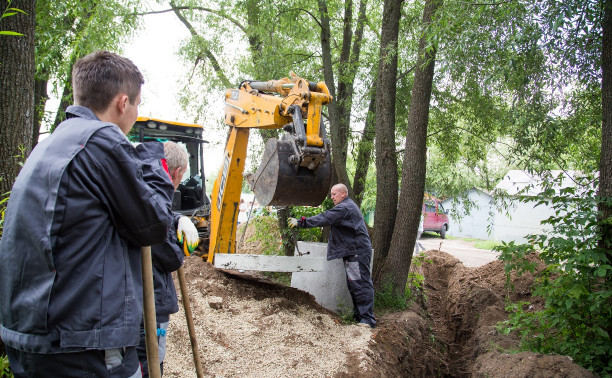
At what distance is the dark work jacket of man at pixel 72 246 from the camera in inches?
61.1

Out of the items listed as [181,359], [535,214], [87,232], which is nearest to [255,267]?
[181,359]

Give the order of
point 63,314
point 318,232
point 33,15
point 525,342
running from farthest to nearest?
point 318,232 < point 525,342 < point 33,15 < point 63,314

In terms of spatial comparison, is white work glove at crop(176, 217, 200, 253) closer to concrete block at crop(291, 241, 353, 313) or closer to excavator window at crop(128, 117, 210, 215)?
concrete block at crop(291, 241, 353, 313)

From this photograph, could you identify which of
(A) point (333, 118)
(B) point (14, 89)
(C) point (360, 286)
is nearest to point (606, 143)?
(C) point (360, 286)

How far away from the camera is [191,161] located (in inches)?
400

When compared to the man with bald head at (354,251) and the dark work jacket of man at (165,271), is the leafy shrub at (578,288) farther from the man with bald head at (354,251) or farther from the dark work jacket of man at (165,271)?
the dark work jacket of man at (165,271)

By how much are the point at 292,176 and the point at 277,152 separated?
12.7 inches

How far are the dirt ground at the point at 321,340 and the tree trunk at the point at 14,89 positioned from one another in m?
2.02

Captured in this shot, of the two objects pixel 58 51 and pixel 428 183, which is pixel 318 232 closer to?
pixel 428 183

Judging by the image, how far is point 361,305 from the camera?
643 centimetres

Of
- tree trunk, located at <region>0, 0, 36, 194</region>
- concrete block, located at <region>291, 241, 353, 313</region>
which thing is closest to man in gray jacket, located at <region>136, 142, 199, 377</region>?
tree trunk, located at <region>0, 0, 36, 194</region>

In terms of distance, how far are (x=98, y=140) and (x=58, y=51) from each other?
4.73 meters

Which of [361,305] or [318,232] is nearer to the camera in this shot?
[361,305]

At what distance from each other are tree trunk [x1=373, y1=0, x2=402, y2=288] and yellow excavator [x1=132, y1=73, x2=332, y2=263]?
181cm
